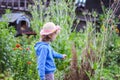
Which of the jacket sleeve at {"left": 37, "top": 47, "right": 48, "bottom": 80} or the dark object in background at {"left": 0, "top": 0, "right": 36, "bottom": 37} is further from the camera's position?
the dark object in background at {"left": 0, "top": 0, "right": 36, "bottom": 37}

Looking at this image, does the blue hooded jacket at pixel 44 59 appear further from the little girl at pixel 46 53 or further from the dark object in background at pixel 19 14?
the dark object in background at pixel 19 14

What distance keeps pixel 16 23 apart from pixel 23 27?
55cm

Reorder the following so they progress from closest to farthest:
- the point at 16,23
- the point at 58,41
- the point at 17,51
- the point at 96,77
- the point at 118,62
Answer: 1. the point at 96,77
2. the point at 17,51
3. the point at 58,41
4. the point at 118,62
5. the point at 16,23

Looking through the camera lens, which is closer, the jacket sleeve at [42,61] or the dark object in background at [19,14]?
the jacket sleeve at [42,61]

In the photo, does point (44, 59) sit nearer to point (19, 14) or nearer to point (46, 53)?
point (46, 53)

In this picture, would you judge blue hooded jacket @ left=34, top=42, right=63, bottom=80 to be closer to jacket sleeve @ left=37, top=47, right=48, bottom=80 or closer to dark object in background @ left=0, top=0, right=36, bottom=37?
jacket sleeve @ left=37, top=47, right=48, bottom=80

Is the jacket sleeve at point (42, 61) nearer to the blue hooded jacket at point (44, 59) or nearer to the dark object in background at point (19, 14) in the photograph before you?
the blue hooded jacket at point (44, 59)

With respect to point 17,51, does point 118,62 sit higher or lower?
lower

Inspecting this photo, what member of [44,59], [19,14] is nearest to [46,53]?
[44,59]

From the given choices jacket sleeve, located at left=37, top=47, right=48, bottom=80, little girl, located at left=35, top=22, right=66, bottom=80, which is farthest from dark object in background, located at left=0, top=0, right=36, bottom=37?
jacket sleeve, located at left=37, top=47, right=48, bottom=80

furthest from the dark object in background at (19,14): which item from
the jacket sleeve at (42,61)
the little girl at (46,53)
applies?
the jacket sleeve at (42,61)

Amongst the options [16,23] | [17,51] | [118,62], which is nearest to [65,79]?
[17,51]

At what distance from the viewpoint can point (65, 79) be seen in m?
7.28

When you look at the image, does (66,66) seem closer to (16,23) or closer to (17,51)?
(17,51)
